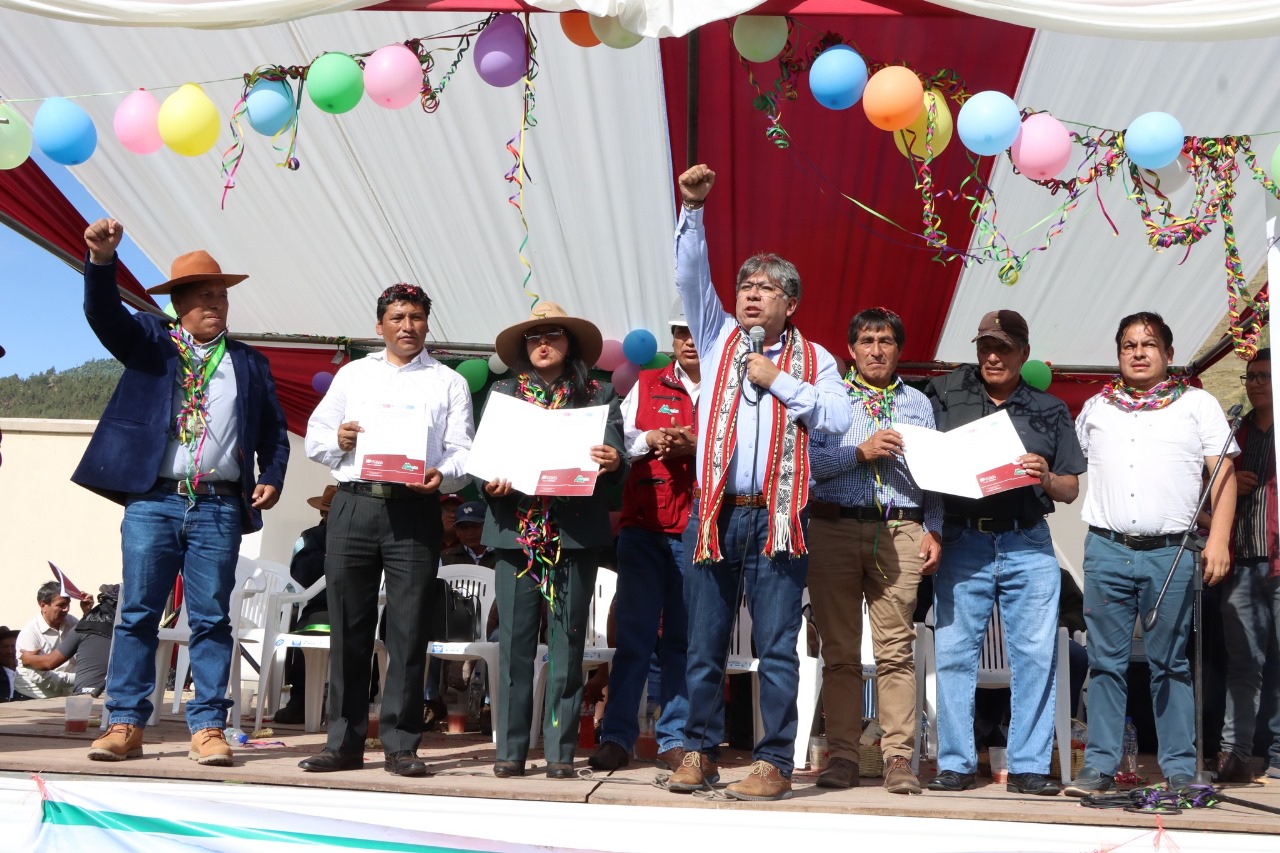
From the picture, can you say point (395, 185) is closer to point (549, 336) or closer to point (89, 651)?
point (549, 336)

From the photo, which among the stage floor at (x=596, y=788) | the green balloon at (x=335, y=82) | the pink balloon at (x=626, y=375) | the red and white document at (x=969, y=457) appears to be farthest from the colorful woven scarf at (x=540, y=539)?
the pink balloon at (x=626, y=375)

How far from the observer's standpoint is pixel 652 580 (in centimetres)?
454

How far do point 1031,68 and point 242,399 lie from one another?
11.9ft

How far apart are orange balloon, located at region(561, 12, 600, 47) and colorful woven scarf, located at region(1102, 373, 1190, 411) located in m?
2.37

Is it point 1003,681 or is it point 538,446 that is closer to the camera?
point 538,446

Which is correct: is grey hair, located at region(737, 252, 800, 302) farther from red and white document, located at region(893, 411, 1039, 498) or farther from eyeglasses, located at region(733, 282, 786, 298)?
red and white document, located at region(893, 411, 1039, 498)

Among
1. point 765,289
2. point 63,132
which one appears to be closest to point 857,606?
point 765,289

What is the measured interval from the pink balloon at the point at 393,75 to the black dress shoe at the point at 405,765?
231cm

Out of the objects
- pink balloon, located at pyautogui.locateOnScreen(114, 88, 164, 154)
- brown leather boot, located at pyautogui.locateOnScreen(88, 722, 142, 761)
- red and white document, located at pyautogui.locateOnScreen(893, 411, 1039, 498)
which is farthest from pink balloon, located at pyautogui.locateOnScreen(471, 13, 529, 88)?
brown leather boot, located at pyautogui.locateOnScreen(88, 722, 142, 761)

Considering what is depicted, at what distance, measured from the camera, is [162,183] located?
6.40 m

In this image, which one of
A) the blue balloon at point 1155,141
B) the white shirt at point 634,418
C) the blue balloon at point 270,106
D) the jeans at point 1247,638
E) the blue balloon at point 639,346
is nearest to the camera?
the blue balloon at point 1155,141

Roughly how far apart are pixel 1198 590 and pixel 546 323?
99.6 inches

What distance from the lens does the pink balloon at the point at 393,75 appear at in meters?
4.00

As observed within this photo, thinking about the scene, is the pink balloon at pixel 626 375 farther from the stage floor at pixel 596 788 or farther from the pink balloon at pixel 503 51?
the pink balloon at pixel 503 51
